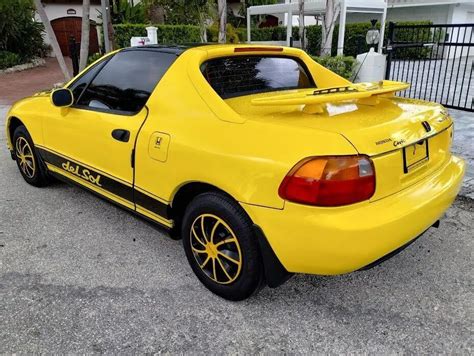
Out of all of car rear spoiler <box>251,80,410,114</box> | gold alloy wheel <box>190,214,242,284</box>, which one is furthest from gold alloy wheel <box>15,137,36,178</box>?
car rear spoiler <box>251,80,410,114</box>

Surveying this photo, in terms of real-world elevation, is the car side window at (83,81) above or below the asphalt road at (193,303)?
above

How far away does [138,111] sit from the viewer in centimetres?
296

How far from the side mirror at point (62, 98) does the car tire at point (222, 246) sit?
1533 mm

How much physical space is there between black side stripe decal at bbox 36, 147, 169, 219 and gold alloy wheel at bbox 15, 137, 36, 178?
30cm

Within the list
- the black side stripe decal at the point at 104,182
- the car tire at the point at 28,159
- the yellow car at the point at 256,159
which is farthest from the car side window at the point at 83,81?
the car tire at the point at 28,159

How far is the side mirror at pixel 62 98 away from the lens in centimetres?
342

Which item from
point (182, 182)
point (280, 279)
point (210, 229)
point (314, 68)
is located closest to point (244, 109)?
point (182, 182)

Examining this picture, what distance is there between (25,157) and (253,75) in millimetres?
2708

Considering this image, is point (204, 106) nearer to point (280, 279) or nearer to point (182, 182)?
point (182, 182)

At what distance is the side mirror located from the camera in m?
3.42

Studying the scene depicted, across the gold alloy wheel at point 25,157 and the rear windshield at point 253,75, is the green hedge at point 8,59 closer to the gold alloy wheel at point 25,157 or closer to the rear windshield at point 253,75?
the gold alloy wheel at point 25,157

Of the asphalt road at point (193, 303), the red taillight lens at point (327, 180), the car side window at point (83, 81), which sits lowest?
the asphalt road at point (193, 303)

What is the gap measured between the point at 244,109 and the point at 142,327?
141cm

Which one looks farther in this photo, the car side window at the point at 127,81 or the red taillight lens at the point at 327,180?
the car side window at the point at 127,81
